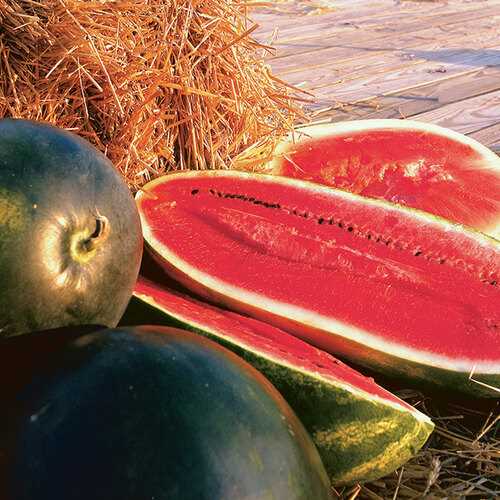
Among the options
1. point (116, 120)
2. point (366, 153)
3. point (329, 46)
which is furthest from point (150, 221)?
point (329, 46)

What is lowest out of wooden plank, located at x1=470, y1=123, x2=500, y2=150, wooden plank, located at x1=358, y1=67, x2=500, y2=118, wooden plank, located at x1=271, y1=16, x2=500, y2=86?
wooden plank, located at x1=470, y1=123, x2=500, y2=150

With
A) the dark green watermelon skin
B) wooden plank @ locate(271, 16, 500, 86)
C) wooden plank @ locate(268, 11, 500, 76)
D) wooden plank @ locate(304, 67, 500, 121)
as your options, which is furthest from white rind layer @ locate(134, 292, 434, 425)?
wooden plank @ locate(268, 11, 500, 76)

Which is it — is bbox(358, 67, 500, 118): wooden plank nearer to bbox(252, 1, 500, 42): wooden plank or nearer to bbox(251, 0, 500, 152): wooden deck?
bbox(251, 0, 500, 152): wooden deck

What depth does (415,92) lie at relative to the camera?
13.3 ft

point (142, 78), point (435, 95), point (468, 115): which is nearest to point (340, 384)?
point (142, 78)

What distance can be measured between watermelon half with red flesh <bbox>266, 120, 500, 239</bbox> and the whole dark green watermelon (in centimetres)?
111

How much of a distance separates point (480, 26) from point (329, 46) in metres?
1.59

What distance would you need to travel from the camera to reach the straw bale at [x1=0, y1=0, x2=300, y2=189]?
1.81m

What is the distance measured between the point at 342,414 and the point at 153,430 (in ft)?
2.00

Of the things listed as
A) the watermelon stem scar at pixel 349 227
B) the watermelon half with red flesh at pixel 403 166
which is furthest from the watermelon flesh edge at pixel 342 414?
the watermelon half with red flesh at pixel 403 166

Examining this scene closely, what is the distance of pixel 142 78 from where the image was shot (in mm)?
1984

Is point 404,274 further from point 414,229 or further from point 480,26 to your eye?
point 480,26

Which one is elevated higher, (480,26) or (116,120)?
(116,120)

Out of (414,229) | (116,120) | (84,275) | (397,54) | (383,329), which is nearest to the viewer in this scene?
(84,275)
